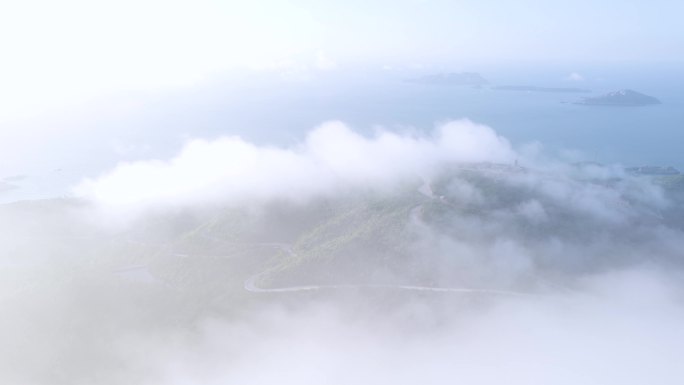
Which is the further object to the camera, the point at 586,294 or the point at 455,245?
the point at 455,245

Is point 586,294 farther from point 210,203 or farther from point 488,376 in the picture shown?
point 210,203

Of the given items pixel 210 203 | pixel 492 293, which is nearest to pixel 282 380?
pixel 492 293

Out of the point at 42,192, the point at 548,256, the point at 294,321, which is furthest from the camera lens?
the point at 42,192

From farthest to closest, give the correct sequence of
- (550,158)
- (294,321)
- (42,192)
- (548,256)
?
(550,158)
(42,192)
(548,256)
(294,321)

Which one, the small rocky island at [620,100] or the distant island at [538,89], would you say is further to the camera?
the distant island at [538,89]

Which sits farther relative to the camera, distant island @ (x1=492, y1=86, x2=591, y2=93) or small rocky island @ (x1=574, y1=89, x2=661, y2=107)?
distant island @ (x1=492, y1=86, x2=591, y2=93)

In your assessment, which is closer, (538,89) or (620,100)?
(620,100)

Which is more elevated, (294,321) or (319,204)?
(319,204)

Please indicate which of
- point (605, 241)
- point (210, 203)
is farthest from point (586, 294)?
point (210, 203)

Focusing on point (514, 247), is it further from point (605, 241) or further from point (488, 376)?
point (488, 376)
